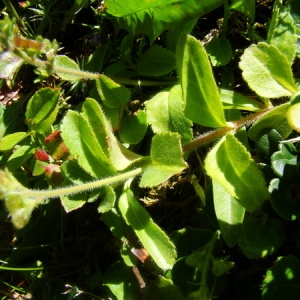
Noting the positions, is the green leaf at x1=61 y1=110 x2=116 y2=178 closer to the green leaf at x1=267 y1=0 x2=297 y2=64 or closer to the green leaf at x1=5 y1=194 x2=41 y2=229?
the green leaf at x1=5 y1=194 x2=41 y2=229

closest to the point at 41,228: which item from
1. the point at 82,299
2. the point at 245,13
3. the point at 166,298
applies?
the point at 82,299

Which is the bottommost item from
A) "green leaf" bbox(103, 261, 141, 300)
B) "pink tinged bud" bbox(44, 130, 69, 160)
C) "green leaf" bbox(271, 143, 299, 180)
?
"green leaf" bbox(103, 261, 141, 300)

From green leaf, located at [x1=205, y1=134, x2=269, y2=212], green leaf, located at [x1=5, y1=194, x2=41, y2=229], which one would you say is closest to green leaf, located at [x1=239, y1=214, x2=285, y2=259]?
green leaf, located at [x1=205, y1=134, x2=269, y2=212]

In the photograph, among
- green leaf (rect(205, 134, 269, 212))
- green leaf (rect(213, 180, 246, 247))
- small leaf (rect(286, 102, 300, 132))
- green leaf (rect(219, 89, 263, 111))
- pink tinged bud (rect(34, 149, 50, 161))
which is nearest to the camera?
small leaf (rect(286, 102, 300, 132))

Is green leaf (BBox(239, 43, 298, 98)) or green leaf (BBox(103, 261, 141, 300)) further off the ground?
green leaf (BBox(239, 43, 298, 98))

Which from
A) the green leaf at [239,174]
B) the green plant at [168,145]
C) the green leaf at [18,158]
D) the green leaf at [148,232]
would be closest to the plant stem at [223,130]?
the green plant at [168,145]

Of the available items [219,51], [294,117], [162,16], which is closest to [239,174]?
[294,117]

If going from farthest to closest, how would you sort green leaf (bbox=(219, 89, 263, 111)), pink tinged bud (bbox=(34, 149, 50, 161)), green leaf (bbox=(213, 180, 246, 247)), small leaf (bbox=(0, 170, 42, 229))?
pink tinged bud (bbox=(34, 149, 50, 161)), green leaf (bbox=(219, 89, 263, 111)), green leaf (bbox=(213, 180, 246, 247)), small leaf (bbox=(0, 170, 42, 229))

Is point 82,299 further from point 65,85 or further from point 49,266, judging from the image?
point 65,85
